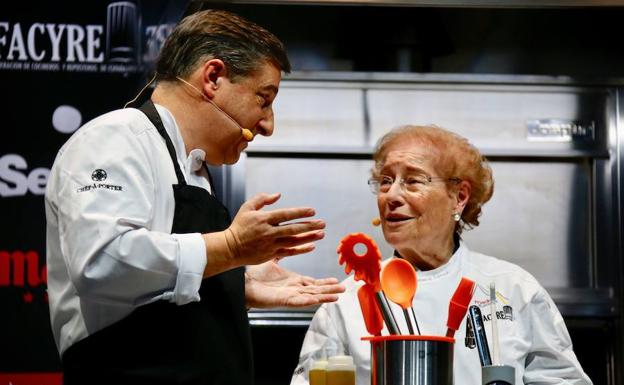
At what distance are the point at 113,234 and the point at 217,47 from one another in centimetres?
55

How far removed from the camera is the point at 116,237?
191 centimetres

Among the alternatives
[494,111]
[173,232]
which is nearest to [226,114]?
[173,232]

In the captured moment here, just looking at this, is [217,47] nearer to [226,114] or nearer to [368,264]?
[226,114]

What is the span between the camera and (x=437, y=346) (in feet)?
6.91

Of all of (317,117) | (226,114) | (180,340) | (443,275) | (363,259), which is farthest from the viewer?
(317,117)

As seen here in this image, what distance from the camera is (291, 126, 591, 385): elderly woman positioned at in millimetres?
2865

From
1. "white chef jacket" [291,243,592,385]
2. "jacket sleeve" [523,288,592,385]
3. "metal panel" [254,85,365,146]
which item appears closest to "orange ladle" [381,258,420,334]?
"white chef jacket" [291,243,592,385]

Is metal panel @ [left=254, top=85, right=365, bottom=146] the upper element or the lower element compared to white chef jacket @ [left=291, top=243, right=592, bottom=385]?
upper

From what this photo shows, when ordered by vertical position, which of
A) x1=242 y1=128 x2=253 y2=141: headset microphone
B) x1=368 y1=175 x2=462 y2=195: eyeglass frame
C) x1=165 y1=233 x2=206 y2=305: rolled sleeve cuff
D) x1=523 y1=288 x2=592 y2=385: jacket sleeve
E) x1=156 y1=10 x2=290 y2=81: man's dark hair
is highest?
x1=156 y1=10 x2=290 y2=81: man's dark hair

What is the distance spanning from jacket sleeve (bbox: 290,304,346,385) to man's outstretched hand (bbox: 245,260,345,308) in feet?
1.66

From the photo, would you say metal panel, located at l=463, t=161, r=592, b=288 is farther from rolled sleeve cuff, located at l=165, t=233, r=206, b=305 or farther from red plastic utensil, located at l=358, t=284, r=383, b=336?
A: rolled sleeve cuff, located at l=165, t=233, r=206, b=305

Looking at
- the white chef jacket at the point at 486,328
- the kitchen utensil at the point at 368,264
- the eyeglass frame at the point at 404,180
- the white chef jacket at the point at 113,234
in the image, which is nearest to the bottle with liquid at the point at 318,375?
the kitchen utensil at the point at 368,264

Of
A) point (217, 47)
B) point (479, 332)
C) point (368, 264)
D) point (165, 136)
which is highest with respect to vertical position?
point (217, 47)

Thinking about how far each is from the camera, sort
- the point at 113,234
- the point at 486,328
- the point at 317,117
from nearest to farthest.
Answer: the point at 113,234 < the point at 486,328 < the point at 317,117
